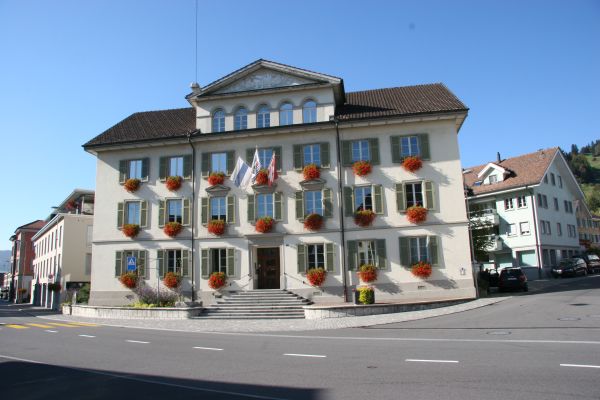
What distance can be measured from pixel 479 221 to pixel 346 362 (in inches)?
1083

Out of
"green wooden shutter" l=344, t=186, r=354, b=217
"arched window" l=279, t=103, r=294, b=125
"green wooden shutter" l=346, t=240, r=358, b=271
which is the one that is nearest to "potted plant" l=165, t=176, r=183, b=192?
"arched window" l=279, t=103, r=294, b=125

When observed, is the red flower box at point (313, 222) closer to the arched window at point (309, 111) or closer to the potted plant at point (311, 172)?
the potted plant at point (311, 172)

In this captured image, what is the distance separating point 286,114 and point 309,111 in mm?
1327

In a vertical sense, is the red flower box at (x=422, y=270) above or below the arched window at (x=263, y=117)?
below

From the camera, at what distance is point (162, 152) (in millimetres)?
28719

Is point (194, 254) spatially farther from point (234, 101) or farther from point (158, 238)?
point (234, 101)

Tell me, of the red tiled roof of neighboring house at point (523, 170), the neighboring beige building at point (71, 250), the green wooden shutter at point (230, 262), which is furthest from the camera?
the red tiled roof of neighboring house at point (523, 170)

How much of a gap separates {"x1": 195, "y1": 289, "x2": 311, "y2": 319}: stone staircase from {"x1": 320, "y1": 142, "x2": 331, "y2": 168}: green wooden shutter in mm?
7184

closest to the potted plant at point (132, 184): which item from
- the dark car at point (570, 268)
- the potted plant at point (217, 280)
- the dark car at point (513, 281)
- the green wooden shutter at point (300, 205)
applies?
the potted plant at point (217, 280)

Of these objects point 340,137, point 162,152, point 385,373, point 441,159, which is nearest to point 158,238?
point 162,152

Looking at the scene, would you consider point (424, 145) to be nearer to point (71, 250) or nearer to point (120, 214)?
point (120, 214)

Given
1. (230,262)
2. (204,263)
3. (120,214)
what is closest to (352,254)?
(230,262)

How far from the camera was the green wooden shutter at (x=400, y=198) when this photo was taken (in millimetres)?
25266

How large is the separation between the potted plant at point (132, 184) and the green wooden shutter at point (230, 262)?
276 inches
